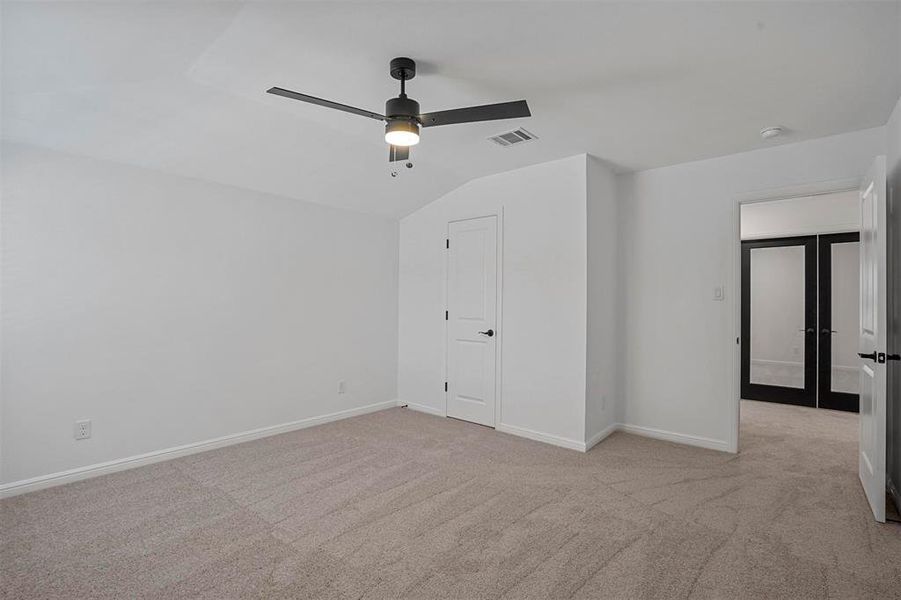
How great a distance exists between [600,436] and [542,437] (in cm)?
52

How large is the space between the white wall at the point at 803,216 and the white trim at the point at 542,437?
3.48m

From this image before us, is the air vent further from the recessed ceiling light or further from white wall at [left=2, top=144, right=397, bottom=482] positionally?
white wall at [left=2, top=144, right=397, bottom=482]

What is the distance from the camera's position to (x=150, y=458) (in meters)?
3.54

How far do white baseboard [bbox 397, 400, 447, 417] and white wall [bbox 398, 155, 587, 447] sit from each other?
4 centimetres

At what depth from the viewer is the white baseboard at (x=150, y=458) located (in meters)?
3.01

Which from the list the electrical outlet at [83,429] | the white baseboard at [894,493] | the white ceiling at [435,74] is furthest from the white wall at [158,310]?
the white baseboard at [894,493]

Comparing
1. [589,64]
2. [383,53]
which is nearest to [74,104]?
[383,53]

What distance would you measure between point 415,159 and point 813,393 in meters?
5.39

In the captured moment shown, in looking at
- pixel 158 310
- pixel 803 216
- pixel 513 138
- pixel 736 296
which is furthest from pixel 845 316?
pixel 158 310

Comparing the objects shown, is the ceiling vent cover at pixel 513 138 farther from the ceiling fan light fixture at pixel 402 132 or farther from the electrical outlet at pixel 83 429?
the electrical outlet at pixel 83 429

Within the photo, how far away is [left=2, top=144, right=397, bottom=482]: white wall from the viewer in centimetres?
303

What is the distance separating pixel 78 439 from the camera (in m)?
3.22

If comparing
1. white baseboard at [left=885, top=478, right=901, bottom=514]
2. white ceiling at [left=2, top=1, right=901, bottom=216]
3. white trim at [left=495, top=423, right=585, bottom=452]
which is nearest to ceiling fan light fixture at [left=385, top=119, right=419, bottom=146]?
white ceiling at [left=2, top=1, right=901, bottom=216]

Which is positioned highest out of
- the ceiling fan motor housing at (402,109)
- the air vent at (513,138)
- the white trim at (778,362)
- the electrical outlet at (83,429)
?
the air vent at (513,138)
